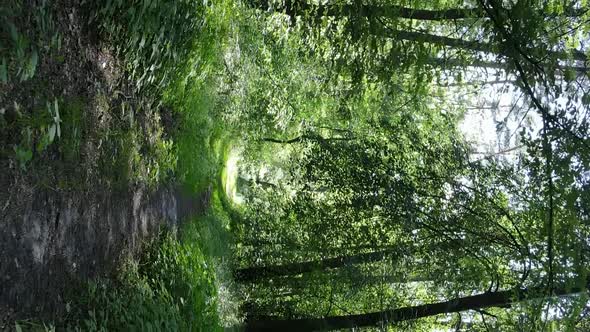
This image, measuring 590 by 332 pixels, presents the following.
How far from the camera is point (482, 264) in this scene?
8609 mm

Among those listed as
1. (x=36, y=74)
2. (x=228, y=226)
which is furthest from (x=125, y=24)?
(x=228, y=226)

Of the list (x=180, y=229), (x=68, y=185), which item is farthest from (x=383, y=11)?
(x=180, y=229)

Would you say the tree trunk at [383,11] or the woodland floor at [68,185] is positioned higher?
the tree trunk at [383,11]

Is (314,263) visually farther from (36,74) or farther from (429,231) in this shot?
(36,74)

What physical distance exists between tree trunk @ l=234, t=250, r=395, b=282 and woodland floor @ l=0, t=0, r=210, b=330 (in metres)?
4.18

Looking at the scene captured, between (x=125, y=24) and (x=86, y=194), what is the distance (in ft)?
5.73

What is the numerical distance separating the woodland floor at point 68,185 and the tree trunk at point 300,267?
418cm

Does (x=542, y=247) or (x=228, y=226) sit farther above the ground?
(x=542, y=247)

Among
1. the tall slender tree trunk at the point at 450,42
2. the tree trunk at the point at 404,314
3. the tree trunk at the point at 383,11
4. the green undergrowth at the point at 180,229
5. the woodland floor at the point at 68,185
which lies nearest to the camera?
the woodland floor at the point at 68,185

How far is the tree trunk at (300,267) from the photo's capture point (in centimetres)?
942

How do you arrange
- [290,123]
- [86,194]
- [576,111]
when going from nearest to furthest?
1. [576,111]
2. [86,194]
3. [290,123]

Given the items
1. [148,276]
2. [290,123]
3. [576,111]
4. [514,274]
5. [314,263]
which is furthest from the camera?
[290,123]

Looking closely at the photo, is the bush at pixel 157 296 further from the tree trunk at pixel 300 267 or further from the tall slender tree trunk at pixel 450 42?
the tall slender tree trunk at pixel 450 42

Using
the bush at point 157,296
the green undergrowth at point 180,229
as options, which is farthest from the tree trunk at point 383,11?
the bush at point 157,296
